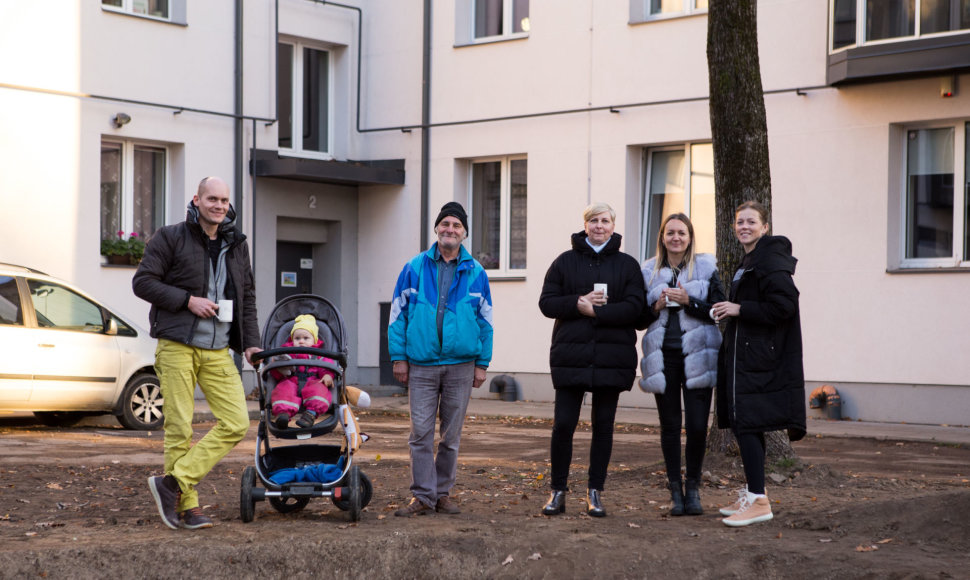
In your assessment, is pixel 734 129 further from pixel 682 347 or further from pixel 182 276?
pixel 182 276

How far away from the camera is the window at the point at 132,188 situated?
1941 cm

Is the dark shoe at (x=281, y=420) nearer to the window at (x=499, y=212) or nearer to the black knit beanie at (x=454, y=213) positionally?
the black knit beanie at (x=454, y=213)

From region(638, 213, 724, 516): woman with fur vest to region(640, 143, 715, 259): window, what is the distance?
10505 mm

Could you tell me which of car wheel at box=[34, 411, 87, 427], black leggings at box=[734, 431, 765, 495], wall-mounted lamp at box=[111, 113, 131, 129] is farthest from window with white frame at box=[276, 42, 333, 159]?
black leggings at box=[734, 431, 765, 495]

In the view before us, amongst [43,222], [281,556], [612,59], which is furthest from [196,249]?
[612,59]

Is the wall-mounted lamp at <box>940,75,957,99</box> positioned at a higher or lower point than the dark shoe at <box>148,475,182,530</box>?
higher

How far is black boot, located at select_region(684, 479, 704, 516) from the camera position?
843 centimetres

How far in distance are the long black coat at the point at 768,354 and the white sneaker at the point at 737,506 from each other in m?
0.45

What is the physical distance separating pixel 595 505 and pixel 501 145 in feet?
42.9

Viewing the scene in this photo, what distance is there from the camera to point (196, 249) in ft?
25.7

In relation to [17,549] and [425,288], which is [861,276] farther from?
[17,549]

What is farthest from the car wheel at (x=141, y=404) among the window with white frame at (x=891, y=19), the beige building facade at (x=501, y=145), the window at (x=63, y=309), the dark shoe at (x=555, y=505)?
the window with white frame at (x=891, y=19)

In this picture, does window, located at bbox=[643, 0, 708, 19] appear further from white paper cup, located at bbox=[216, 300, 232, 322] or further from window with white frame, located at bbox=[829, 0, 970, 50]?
white paper cup, located at bbox=[216, 300, 232, 322]

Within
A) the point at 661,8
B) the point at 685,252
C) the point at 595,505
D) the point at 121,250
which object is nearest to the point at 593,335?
the point at 685,252
